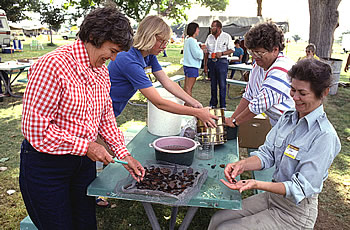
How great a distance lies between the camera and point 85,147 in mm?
1501

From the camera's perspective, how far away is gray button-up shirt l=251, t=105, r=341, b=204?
161 cm

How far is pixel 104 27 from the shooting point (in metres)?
1.46

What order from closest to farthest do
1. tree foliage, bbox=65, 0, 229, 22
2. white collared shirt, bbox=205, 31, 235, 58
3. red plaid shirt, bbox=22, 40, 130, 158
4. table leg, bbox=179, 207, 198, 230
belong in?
1. red plaid shirt, bbox=22, 40, 130, 158
2. table leg, bbox=179, 207, 198, 230
3. white collared shirt, bbox=205, 31, 235, 58
4. tree foliage, bbox=65, 0, 229, 22

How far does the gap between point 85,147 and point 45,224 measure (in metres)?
0.55

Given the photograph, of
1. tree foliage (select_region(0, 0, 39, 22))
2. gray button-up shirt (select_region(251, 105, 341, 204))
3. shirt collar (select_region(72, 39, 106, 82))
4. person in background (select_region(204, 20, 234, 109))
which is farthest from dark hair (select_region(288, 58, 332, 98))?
tree foliage (select_region(0, 0, 39, 22))

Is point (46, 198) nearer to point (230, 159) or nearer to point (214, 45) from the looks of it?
point (230, 159)

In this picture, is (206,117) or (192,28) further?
(192,28)

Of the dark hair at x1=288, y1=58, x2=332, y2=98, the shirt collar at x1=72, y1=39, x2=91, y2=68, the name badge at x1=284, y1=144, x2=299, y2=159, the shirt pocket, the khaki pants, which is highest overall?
the shirt collar at x1=72, y1=39, x2=91, y2=68

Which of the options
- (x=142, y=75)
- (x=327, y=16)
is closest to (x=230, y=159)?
(x=142, y=75)

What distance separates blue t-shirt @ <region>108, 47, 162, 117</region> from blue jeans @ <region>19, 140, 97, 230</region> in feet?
2.67

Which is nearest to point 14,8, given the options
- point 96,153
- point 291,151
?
point 96,153

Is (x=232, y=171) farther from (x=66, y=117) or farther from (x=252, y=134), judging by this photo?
(x=252, y=134)

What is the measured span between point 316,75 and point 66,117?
1.40 metres

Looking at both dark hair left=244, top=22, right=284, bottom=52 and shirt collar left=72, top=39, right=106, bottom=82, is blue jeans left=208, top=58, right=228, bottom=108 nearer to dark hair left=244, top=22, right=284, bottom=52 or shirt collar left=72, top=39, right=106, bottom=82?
dark hair left=244, top=22, right=284, bottom=52
